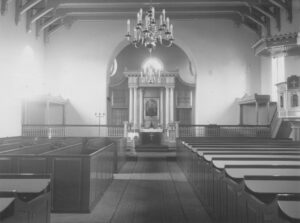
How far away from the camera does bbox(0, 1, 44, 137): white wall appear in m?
12.5

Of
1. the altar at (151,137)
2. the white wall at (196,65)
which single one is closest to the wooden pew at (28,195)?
the altar at (151,137)

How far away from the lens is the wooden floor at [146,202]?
487 cm

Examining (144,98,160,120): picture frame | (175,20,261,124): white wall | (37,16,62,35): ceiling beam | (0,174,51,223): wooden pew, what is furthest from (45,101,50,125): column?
(0,174,51,223): wooden pew

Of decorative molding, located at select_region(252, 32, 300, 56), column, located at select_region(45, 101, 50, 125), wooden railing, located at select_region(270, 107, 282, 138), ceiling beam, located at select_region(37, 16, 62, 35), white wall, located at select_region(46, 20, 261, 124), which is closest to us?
decorative molding, located at select_region(252, 32, 300, 56)

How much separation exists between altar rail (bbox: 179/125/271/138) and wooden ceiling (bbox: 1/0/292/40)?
4397mm

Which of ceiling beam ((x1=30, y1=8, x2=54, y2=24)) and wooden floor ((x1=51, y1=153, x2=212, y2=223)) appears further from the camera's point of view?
ceiling beam ((x1=30, y1=8, x2=54, y2=24))

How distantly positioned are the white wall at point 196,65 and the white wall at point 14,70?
6.46 ft

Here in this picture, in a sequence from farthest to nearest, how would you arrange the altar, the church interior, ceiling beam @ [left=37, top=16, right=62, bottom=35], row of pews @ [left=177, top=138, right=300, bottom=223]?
the altar → ceiling beam @ [left=37, top=16, right=62, bottom=35] → the church interior → row of pews @ [left=177, top=138, right=300, bottom=223]

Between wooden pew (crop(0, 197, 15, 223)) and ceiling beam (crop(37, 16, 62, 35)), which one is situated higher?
ceiling beam (crop(37, 16, 62, 35))

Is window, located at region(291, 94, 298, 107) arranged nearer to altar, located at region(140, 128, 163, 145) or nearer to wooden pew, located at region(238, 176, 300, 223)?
altar, located at region(140, 128, 163, 145)

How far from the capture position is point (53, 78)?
695 inches

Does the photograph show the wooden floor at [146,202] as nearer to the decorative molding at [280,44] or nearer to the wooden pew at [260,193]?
the wooden pew at [260,193]

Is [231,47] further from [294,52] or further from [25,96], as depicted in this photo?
[25,96]

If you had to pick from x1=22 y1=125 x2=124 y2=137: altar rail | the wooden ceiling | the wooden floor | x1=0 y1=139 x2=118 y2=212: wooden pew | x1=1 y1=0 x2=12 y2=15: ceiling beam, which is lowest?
the wooden floor
